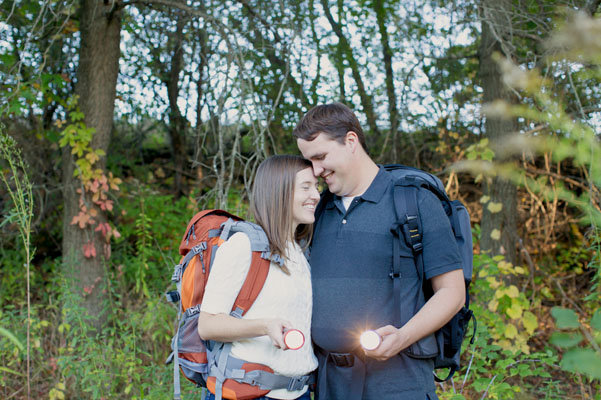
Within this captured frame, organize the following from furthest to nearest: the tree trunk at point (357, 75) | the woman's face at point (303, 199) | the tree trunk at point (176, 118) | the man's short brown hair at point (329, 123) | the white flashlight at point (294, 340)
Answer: the tree trunk at point (176, 118) < the tree trunk at point (357, 75) < the man's short brown hair at point (329, 123) < the woman's face at point (303, 199) < the white flashlight at point (294, 340)

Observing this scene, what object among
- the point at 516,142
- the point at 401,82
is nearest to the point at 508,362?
the point at 516,142

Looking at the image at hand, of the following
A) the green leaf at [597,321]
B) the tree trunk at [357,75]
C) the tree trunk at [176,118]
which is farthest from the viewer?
the tree trunk at [176,118]

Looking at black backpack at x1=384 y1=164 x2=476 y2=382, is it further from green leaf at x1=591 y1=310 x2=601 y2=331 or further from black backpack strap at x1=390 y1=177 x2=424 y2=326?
green leaf at x1=591 y1=310 x2=601 y2=331

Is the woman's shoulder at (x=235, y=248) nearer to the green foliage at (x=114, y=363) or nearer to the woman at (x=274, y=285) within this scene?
the woman at (x=274, y=285)

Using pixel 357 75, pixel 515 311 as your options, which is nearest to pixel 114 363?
pixel 515 311

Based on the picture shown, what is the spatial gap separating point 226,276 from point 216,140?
320 cm

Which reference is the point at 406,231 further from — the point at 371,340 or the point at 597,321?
the point at 597,321

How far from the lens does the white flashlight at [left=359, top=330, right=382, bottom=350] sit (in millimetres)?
1774

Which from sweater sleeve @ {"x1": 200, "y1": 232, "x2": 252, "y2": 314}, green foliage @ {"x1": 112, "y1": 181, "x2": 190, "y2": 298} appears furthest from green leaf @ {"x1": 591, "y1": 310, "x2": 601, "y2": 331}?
green foliage @ {"x1": 112, "y1": 181, "x2": 190, "y2": 298}

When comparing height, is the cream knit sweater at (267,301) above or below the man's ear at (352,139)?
below

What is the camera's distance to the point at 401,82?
6172 millimetres

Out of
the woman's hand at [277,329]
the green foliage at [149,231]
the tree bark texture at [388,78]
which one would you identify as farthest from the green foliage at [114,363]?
the tree bark texture at [388,78]

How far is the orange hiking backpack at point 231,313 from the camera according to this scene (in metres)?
1.90

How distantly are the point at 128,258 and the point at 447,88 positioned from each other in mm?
4309
